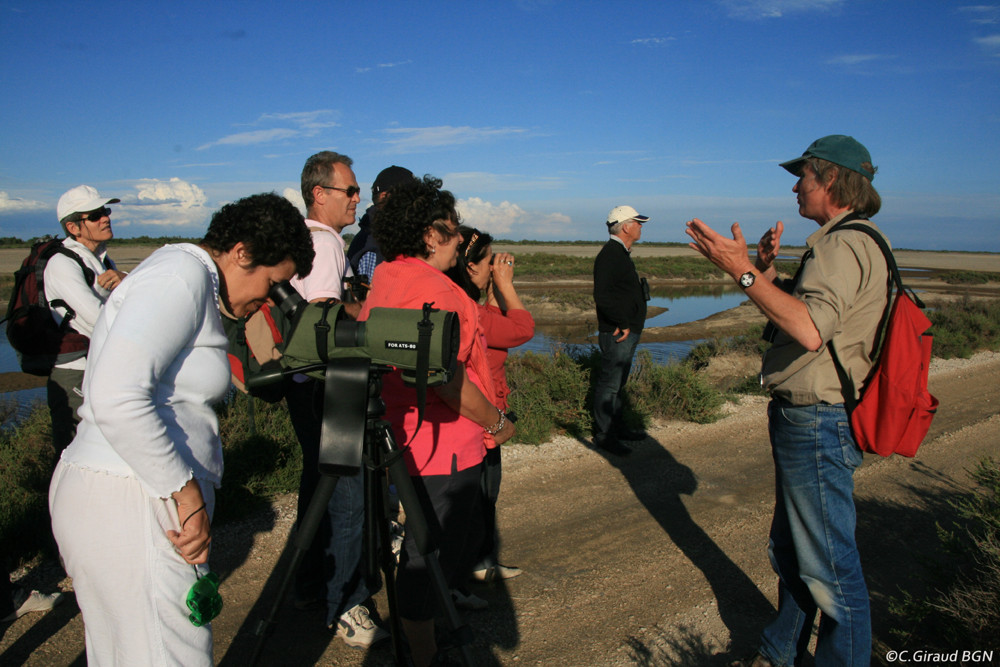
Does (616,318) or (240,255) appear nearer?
(240,255)

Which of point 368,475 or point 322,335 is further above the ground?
point 322,335

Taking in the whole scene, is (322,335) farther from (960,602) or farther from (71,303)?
(960,602)

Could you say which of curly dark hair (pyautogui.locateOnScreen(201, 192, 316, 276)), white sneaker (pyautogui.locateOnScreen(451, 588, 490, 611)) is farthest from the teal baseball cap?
white sneaker (pyautogui.locateOnScreen(451, 588, 490, 611))

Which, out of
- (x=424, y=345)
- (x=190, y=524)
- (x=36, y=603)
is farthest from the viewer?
(x=36, y=603)

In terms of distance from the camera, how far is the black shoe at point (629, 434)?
619 centimetres

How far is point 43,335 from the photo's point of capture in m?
3.37

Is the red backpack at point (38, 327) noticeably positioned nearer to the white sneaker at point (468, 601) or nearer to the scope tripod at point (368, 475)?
the scope tripod at point (368, 475)

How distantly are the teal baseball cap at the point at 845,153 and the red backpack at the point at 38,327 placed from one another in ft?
12.1

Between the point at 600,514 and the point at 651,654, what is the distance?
1604 mm

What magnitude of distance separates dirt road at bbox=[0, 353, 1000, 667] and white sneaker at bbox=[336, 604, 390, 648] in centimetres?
5

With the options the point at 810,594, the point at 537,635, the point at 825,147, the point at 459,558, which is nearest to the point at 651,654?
the point at 537,635

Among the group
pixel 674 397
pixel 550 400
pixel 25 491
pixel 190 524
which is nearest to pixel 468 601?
pixel 190 524

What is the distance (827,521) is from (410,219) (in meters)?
1.94

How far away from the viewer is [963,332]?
39.4 ft
